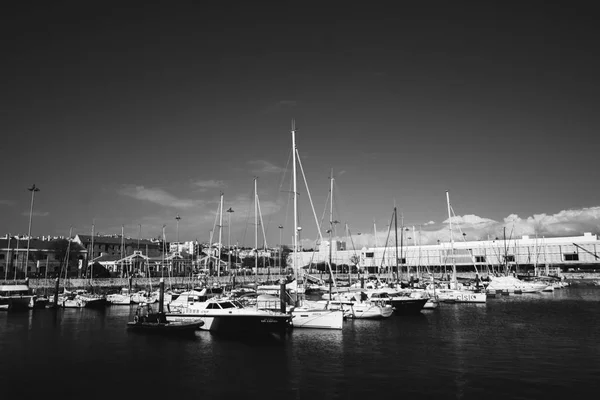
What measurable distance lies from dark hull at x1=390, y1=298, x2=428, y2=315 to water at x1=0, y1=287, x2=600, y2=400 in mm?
7822

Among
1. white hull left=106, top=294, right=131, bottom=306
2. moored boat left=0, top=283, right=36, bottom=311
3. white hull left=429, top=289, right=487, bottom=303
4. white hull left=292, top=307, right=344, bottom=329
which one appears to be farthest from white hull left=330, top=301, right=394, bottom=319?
moored boat left=0, top=283, right=36, bottom=311

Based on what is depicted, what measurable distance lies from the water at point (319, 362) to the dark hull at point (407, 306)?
7.82 m

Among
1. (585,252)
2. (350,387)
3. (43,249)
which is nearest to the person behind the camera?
(350,387)

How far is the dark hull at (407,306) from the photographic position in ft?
193

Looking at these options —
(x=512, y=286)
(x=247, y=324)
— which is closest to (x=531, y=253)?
(x=512, y=286)

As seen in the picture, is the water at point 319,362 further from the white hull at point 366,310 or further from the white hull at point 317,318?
the white hull at point 366,310

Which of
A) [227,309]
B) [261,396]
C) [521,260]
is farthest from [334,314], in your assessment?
[521,260]

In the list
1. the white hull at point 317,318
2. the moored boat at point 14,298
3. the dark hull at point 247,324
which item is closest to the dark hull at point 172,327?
the dark hull at point 247,324

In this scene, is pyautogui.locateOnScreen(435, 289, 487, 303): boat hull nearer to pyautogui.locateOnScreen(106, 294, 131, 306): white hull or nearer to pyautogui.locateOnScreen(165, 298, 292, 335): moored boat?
pyautogui.locateOnScreen(165, 298, 292, 335): moored boat

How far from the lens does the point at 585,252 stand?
15512 centimetres

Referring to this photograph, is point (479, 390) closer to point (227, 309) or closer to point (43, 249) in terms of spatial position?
point (227, 309)

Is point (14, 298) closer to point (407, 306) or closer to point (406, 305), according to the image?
point (406, 305)

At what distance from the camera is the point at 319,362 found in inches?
1233

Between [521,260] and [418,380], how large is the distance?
158387mm
